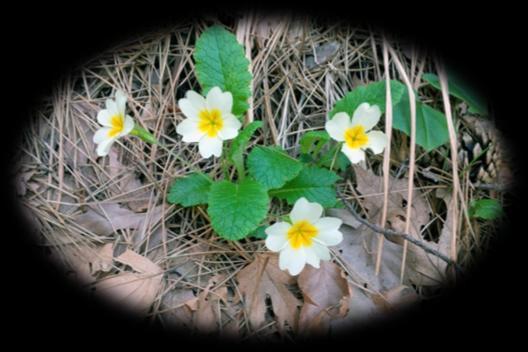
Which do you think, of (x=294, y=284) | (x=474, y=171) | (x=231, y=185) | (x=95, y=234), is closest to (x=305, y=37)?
(x=231, y=185)

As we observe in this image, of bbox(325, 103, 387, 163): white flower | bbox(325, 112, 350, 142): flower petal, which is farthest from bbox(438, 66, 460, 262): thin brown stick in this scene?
bbox(325, 112, 350, 142): flower petal

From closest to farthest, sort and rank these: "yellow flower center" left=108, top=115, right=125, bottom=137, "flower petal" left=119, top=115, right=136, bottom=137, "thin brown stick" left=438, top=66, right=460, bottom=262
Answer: "flower petal" left=119, top=115, right=136, bottom=137 → "yellow flower center" left=108, top=115, right=125, bottom=137 → "thin brown stick" left=438, top=66, right=460, bottom=262

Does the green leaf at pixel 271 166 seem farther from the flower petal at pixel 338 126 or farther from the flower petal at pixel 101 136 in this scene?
the flower petal at pixel 101 136

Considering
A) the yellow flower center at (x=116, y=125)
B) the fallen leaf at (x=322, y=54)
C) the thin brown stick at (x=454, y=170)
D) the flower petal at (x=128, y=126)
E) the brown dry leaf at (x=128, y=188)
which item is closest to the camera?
the flower petal at (x=128, y=126)

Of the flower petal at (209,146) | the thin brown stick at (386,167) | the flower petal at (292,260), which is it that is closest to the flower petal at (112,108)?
the flower petal at (209,146)

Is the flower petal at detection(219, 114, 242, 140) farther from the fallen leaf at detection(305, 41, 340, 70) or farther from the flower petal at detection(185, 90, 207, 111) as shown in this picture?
the fallen leaf at detection(305, 41, 340, 70)

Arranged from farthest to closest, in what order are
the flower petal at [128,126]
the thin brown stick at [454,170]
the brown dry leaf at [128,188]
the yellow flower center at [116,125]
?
the brown dry leaf at [128,188]
the thin brown stick at [454,170]
the yellow flower center at [116,125]
the flower petal at [128,126]
